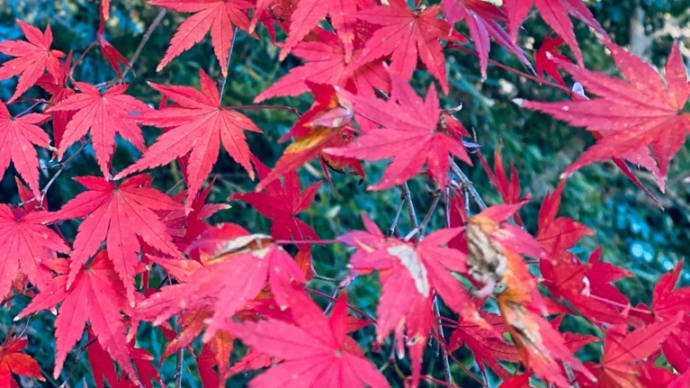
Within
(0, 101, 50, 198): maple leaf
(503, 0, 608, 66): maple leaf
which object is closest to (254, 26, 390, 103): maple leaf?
(503, 0, 608, 66): maple leaf

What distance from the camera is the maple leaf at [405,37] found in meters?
0.77

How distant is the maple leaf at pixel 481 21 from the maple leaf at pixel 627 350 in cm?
29

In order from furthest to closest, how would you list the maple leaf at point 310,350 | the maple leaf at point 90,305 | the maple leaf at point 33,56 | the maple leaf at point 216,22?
the maple leaf at point 33,56 → the maple leaf at point 216,22 → the maple leaf at point 90,305 → the maple leaf at point 310,350

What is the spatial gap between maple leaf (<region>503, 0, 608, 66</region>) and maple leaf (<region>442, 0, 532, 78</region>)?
0.04m

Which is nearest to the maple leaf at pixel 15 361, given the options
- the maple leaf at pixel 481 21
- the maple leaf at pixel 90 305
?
→ the maple leaf at pixel 90 305

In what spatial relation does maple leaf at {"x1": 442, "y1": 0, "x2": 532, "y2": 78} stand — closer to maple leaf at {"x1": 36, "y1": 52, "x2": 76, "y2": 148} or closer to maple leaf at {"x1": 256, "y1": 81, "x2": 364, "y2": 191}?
maple leaf at {"x1": 256, "y1": 81, "x2": 364, "y2": 191}

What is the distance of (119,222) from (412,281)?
41 centimetres

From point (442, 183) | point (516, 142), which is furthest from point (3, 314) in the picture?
point (516, 142)

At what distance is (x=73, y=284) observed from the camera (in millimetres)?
883

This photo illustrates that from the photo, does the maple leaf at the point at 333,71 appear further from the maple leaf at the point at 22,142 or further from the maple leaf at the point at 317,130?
the maple leaf at the point at 22,142

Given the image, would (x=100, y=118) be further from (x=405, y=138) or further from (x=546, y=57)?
(x=546, y=57)

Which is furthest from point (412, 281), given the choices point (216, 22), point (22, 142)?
point (22, 142)

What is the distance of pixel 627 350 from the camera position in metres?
0.71

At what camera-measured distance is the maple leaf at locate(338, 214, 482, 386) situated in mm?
615
